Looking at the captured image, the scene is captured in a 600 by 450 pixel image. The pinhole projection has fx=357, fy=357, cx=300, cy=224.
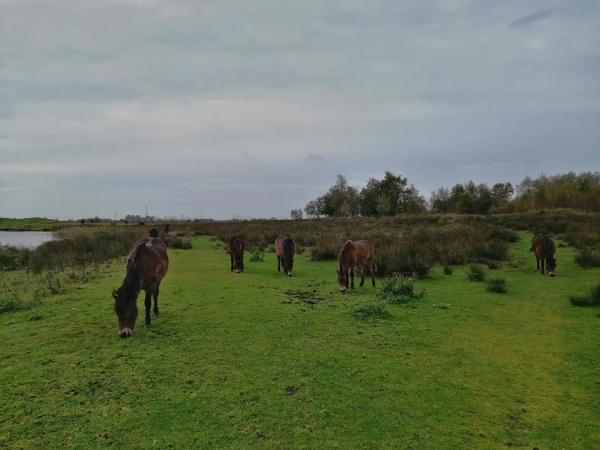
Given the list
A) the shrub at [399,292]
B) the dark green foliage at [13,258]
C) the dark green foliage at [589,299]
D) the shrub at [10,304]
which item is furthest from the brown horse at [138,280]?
the dark green foliage at [13,258]

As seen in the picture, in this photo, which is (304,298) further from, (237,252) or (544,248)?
(544,248)

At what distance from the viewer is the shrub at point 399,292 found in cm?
882

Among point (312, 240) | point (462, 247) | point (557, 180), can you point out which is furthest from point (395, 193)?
point (462, 247)

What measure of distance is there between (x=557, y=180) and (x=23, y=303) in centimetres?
9029

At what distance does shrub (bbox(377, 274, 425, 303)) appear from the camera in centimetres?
882

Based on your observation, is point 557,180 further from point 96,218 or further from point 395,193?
point 96,218

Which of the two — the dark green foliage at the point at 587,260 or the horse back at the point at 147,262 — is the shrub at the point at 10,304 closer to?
the horse back at the point at 147,262

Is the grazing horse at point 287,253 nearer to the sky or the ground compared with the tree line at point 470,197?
nearer to the ground

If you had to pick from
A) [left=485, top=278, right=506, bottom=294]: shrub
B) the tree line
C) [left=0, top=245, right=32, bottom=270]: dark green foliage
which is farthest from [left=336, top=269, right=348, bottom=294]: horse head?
the tree line

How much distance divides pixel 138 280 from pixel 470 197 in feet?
216

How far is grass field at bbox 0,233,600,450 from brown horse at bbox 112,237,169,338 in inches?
14.8

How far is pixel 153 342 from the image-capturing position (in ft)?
20.2

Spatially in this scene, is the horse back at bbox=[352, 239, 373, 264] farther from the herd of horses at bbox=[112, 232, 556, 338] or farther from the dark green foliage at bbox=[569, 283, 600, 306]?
the dark green foliage at bbox=[569, 283, 600, 306]

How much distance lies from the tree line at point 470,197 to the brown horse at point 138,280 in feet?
185
